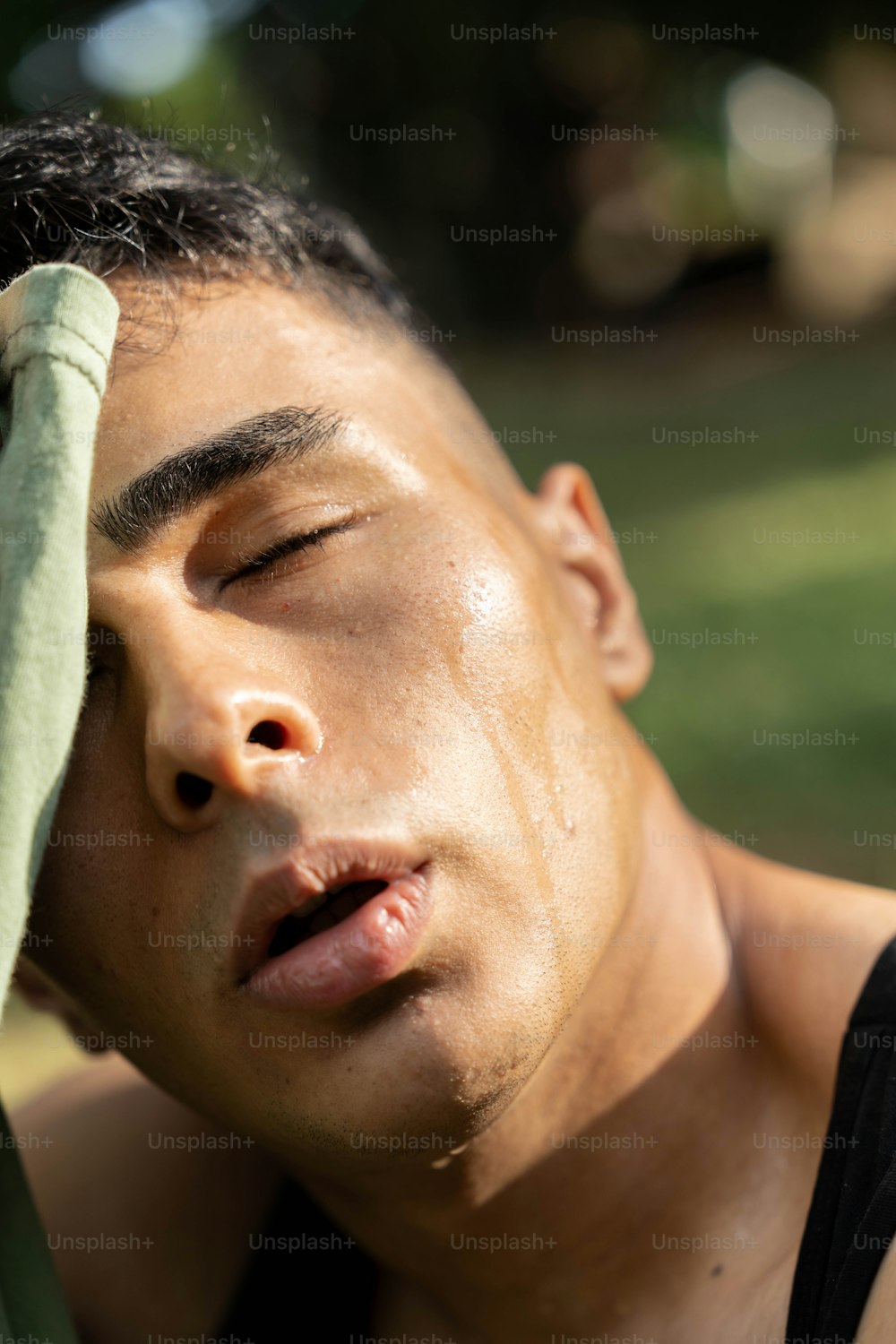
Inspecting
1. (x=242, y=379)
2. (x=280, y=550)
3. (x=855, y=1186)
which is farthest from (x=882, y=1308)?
(x=242, y=379)

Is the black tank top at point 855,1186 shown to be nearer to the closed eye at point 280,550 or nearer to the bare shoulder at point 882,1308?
the bare shoulder at point 882,1308

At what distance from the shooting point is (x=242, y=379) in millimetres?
1736

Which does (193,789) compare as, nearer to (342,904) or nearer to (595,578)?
(342,904)

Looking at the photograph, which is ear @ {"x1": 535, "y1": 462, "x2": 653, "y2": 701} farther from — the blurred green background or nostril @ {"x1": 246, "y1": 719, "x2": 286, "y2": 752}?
the blurred green background

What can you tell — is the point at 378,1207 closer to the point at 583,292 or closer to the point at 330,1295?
the point at 330,1295

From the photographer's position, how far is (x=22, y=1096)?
11.4 ft

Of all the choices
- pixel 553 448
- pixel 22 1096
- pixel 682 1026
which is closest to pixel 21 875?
pixel 682 1026

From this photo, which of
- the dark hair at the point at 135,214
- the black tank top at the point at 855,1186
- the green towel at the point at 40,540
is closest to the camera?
the green towel at the point at 40,540

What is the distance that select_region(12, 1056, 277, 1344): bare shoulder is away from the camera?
235 cm

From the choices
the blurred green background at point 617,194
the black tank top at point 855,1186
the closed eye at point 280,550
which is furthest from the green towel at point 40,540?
the blurred green background at point 617,194

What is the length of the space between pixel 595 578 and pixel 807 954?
28.8 inches

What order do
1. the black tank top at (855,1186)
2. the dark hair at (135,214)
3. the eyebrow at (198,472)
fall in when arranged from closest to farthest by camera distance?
the black tank top at (855,1186), the eyebrow at (198,472), the dark hair at (135,214)

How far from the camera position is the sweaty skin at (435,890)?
1.49 metres

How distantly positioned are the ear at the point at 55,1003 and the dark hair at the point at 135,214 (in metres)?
1.02
